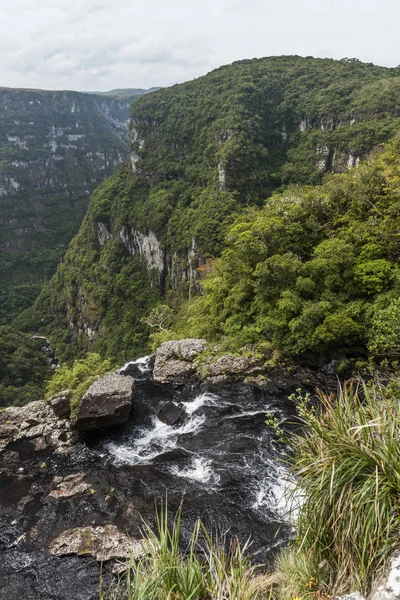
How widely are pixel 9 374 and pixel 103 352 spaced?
1329 cm

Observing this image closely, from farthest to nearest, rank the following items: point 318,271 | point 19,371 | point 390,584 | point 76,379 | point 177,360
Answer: point 19,371, point 177,360, point 318,271, point 76,379, point 390,584

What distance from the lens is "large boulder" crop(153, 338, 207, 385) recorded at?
64.3 ft

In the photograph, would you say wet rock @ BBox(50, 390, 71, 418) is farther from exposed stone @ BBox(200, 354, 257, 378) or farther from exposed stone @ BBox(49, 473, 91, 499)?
exposed stone @ BBox(200, 354, 257, 378)

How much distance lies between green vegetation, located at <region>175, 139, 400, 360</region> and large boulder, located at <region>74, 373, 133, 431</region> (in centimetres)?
694

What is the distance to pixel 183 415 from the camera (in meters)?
16.4

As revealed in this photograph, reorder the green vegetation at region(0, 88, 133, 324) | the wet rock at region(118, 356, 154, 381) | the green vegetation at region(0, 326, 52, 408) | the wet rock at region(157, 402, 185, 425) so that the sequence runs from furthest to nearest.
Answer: the green vegetation at region(0, 88, 133, 324)
the green vegetation at region(0, 326, 52, 408)
the wet rock at region(118, 356, 154, 381)
the wet rock at region(157, 402, 185, 425)

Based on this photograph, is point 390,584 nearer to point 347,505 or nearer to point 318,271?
point 347,505

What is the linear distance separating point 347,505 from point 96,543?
8.56 metres

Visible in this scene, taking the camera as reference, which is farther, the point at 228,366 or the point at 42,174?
the point at 42,174

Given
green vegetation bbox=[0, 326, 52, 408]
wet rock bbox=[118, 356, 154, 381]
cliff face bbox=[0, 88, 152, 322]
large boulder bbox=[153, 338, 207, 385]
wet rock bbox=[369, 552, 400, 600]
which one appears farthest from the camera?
cliff face bbox=[0, 88, 152, 322]

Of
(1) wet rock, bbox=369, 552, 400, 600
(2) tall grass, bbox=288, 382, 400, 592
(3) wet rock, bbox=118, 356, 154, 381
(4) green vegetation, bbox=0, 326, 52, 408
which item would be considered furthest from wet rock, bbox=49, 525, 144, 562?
(4) green vegetation, bbox=0, 326, 52, 408

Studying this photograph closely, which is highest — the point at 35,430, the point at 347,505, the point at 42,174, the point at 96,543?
the point at 42,174

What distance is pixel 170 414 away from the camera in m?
16.4

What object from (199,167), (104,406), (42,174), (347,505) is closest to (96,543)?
(104,406)
